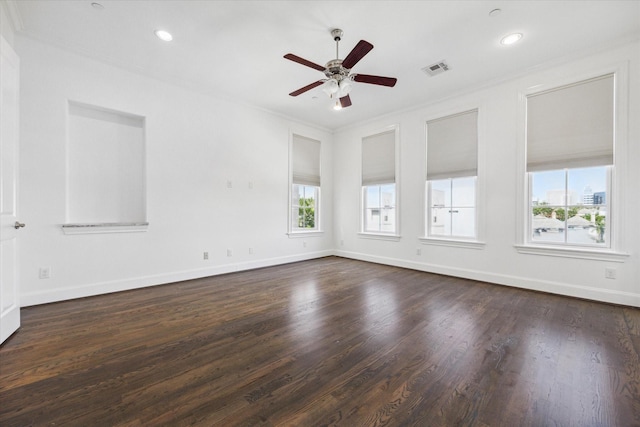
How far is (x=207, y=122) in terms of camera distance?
4.38m

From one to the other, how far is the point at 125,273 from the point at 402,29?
4631mm

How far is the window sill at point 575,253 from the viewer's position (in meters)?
3.13

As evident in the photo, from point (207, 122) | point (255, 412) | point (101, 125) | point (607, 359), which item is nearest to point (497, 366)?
point (607, 359)

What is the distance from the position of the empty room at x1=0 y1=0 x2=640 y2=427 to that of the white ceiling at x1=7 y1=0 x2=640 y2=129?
27 millimetres

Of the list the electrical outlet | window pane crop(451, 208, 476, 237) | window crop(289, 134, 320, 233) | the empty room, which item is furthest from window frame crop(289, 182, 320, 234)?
the electrical outlet

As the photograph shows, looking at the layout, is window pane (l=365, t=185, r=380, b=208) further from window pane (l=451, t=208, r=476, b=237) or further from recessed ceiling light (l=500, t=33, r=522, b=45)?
recessed ceiling light (l=500, t=33, r=522, b=45)

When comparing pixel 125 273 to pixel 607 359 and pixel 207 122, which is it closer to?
pixel 207 122

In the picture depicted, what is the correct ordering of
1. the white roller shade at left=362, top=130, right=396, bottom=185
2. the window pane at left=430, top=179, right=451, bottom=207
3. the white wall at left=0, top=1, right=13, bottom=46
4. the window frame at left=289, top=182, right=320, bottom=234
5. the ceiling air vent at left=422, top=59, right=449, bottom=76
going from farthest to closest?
the window frame at left=289, top=182, right=320, bottom=234
the white roller shade at left=362, top=130, right=396, bottom=185
the window pane at left=430, top=179, right=451, bottom=207
the ceiling air vent at left=422, top=59, right=449, bottom=76
the white wall at left=0, top=1, right=13, bottom=46

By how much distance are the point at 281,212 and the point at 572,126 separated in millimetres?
4685

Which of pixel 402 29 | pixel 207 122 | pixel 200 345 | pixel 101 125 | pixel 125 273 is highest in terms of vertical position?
pixel 402 29

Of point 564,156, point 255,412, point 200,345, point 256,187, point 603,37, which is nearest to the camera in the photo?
point 255,412

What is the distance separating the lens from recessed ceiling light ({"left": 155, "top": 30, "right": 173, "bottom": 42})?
295 cm

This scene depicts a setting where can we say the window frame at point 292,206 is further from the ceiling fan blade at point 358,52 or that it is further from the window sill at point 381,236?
the ceiling fan blade at point 358,52

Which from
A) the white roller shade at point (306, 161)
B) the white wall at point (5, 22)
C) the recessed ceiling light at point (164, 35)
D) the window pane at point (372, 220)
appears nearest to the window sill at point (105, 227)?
the white wall at point (5, 22)
